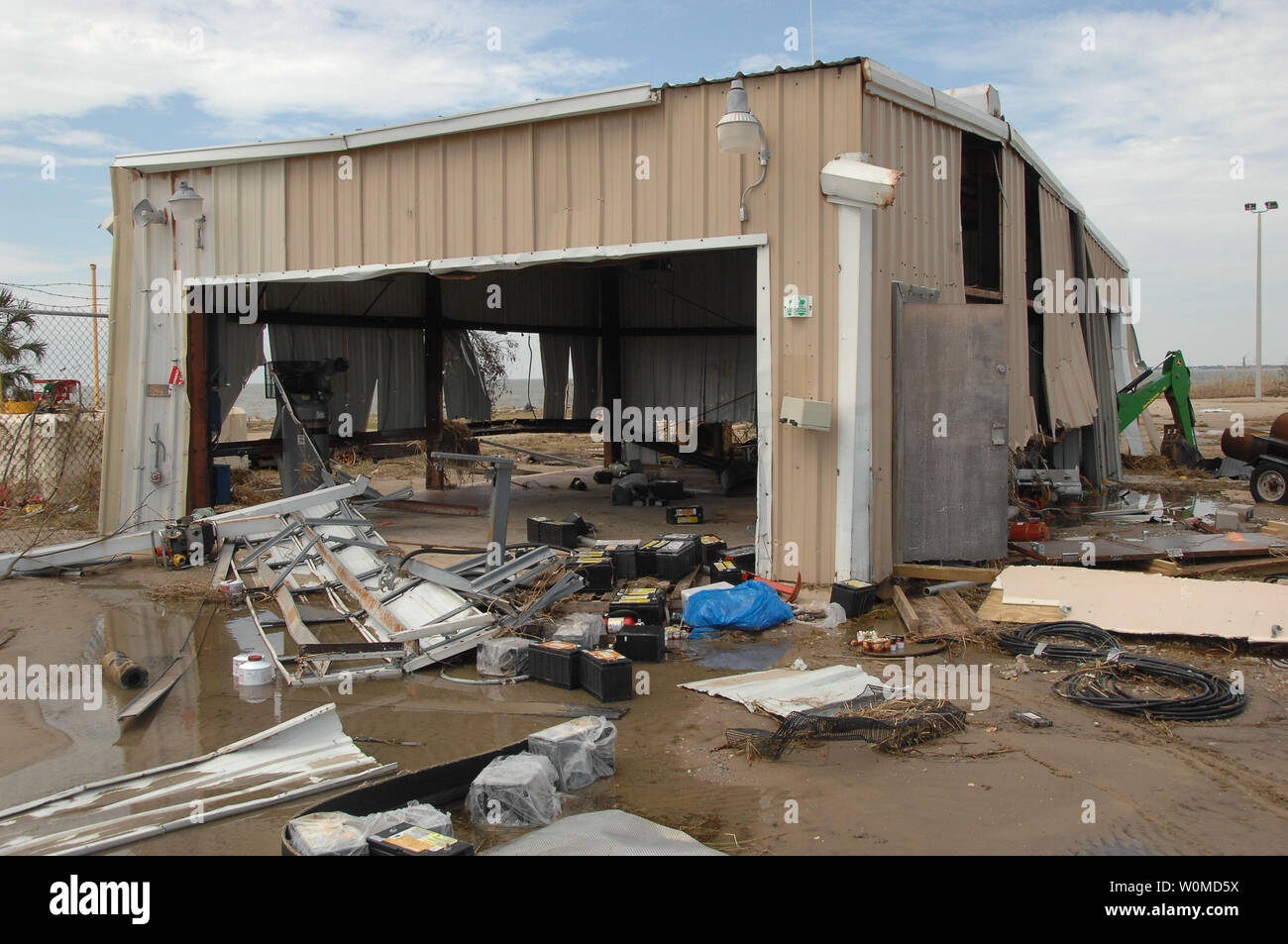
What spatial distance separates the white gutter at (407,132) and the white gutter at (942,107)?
194 centimetres

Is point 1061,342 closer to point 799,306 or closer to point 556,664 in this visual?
point 799,306

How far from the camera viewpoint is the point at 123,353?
1157 centimetres

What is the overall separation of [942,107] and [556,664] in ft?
21.3

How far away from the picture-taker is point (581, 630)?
6648mm

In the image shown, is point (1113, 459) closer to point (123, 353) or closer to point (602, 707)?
point (602, 707)

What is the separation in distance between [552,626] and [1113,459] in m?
11.8

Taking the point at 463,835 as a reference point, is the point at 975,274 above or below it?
above

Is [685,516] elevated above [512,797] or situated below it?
above

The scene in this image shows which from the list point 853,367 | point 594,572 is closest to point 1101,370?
point 853,367

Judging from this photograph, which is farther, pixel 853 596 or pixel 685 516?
pixel 685 516

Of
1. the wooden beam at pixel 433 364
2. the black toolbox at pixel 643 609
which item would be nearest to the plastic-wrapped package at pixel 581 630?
the black toolbox at pixel 643 609

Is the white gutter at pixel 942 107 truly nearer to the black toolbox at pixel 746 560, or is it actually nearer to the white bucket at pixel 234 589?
the black toolbox at pixel 746 560

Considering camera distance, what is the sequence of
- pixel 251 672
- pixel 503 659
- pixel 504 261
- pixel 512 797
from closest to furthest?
pixel 512 797
pixel 251 672
pixel 503 659
pixel 504 261

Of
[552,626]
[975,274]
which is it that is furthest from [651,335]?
[552,626]
